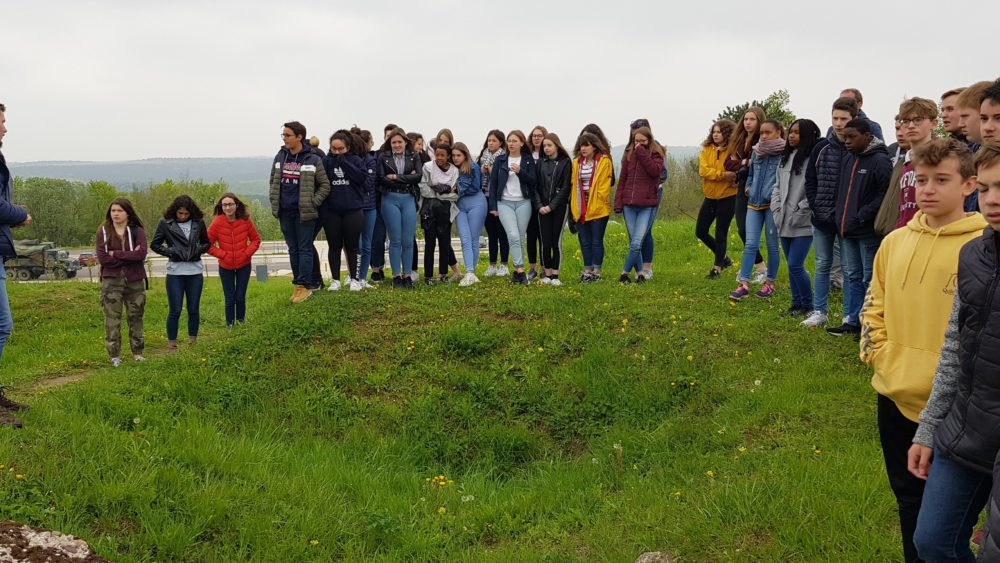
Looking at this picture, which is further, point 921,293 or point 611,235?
point 611,235

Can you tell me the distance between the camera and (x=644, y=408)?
6730 millimetres

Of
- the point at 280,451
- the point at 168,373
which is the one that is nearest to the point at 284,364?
the point at 168,373

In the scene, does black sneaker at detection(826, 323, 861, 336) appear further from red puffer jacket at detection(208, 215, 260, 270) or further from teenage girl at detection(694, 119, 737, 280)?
red puffer jacket at detection(208, 215, 260, 270)

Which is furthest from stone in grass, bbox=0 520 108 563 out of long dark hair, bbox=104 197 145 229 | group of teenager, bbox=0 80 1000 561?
long dark hair, bbox=104 197 145 229

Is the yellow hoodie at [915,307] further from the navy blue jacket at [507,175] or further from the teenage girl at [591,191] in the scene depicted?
the navy blue jacket at [507,175]

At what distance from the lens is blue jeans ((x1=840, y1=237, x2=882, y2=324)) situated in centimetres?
699

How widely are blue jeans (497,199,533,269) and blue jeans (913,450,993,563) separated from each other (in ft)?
26.2

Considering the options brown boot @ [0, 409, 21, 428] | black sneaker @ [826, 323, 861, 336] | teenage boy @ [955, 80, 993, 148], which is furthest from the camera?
black sneaker @ [826, 323, 861, 336]

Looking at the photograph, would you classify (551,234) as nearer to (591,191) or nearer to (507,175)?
(591,191)

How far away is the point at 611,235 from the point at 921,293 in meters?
13.3

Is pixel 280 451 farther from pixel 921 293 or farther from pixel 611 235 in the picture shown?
pixel 611 235

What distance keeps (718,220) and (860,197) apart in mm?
3819

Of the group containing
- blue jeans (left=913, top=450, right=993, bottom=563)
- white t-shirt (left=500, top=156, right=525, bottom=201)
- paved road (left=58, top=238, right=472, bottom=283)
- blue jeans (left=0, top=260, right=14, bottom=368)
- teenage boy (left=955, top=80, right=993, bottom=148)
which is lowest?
paved road (left=58, top=238, right=472, bottom=283)

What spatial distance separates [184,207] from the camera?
905 centimetres
